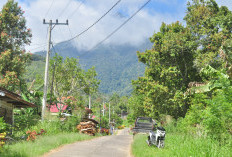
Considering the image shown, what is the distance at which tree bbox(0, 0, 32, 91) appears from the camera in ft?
78.4

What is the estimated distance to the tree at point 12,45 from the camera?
2388 cm

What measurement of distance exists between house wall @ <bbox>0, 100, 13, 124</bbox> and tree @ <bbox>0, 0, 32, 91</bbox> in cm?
553

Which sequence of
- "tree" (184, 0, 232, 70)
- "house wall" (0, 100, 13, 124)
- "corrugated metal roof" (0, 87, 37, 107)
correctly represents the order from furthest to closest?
1. "tree" (184, 0, 232, 70)
2. "house wall" (0, 100, 13, 124)
3. "corrugated metal roof" (0, 87, 37, 107)

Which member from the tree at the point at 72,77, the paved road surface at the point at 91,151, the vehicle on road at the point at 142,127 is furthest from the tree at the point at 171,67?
the tree at the point at 72,77

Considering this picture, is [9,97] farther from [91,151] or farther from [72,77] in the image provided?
[72,77]

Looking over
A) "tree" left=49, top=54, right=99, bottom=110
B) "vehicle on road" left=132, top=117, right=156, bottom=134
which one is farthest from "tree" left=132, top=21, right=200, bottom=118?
"tree" left=49, top=54, right=99, bottom=110

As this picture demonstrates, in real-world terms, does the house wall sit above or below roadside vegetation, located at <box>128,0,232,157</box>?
below

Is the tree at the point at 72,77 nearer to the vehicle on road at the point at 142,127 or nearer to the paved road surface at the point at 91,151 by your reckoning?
the vehicle on road at the point at 142,127

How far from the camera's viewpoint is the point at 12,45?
25922mm

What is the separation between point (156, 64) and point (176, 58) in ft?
7.09

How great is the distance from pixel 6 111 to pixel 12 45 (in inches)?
414

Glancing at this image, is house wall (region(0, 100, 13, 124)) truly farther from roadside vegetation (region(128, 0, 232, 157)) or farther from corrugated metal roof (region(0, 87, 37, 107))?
roadside vegetation (region(128, 0, 232, 157))

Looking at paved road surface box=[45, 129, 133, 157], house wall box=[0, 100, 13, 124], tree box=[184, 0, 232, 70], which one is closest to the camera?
paved road surface box=[45, 129, 133, 157]

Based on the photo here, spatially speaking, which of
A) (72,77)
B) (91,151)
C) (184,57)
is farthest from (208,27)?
(72,77)
